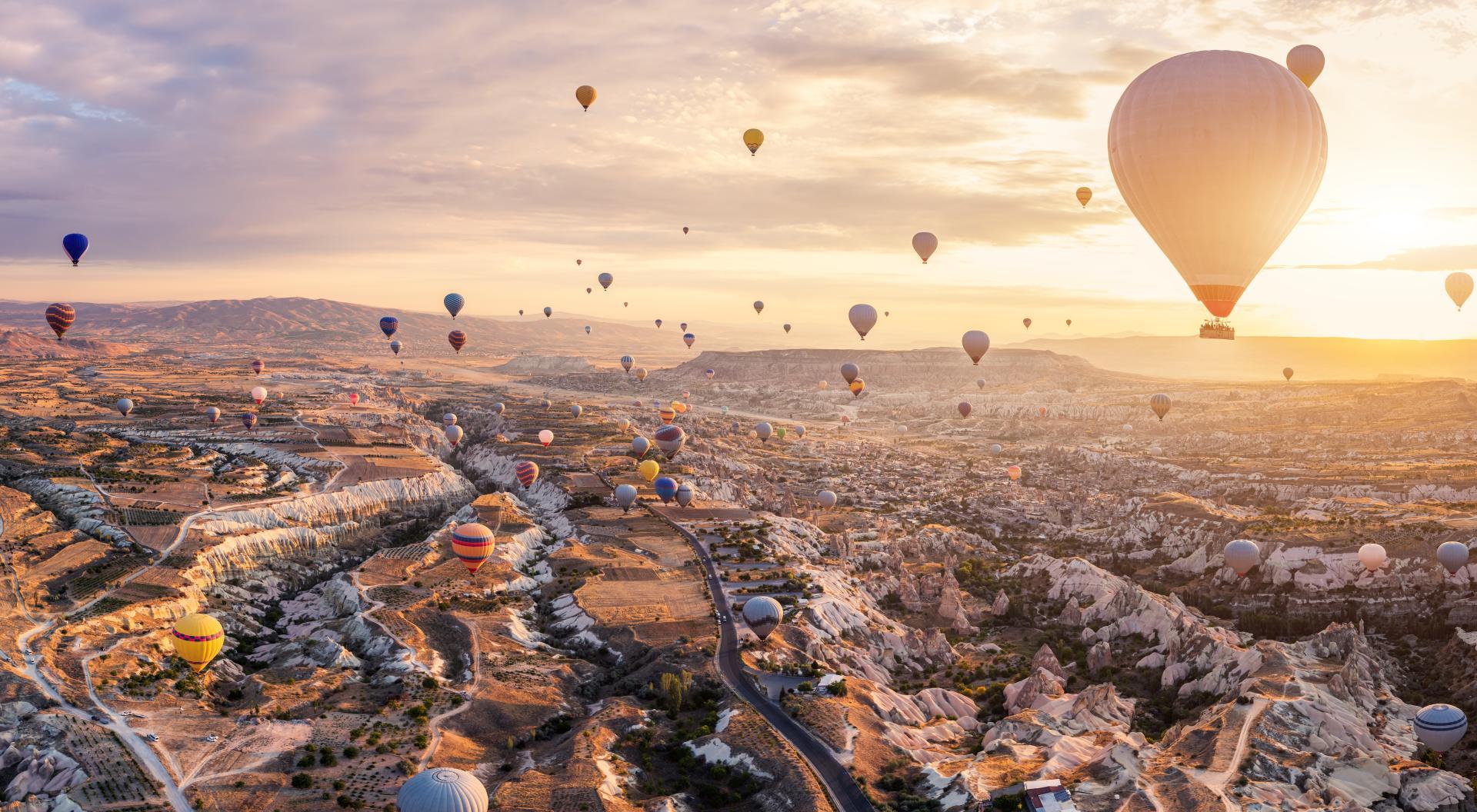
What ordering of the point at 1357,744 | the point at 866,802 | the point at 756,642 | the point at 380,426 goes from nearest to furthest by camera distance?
the point at 866,802, the point at 1357,744, the point at 756,642, the point at 380,426

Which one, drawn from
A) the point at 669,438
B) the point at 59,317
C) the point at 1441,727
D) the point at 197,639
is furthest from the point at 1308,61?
the point at 59,317

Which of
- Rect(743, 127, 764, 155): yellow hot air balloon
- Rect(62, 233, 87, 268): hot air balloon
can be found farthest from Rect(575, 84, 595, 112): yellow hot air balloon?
Rect(62, 233, 87, 268): hot air balloon

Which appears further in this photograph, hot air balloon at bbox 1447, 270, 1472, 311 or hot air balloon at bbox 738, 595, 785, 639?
hot air balloon at bbox 1447, 270, 1472, 311

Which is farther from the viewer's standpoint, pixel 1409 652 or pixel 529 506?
pixel 529 506

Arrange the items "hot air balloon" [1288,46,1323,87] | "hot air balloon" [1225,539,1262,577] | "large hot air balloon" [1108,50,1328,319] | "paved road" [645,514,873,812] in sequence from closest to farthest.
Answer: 1. "paved road" [645,514,873,812]
2. "large hot air balloon" [1108,50,1328,319]
3. "hot air balloon" [1288,46,1323,87]
4. "hot air balloon" [1225,539,1262,577]

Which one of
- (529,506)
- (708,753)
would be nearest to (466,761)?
(708,753)

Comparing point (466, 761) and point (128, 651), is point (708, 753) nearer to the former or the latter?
point (466, 761)

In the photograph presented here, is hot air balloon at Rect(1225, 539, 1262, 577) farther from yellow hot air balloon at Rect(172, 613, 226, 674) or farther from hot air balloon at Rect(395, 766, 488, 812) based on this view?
yellow hot air balloon at Rect(172, 613, 226, 674)

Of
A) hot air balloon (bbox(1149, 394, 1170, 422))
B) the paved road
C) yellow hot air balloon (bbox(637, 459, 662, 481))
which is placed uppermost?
hot air balloon (bbox(1149, 394, 1170, 422))
